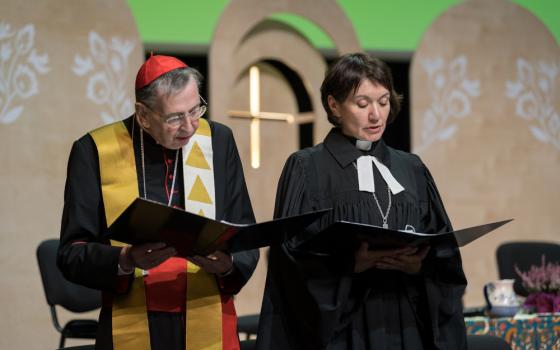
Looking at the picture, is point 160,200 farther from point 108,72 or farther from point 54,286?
point 108,72

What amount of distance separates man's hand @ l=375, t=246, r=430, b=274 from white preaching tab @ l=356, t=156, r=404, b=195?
27 cm

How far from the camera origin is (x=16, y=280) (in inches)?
206

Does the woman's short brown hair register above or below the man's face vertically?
above

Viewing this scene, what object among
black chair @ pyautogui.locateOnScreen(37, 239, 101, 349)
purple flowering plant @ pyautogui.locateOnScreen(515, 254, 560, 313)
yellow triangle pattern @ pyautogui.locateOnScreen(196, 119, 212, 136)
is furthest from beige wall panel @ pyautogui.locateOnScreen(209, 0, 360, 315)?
yellow triangle pattern @ pyautogui.locateOnScreen(196, 119, 212, 136)

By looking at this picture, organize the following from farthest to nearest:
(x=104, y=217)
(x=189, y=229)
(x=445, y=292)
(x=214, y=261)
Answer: (x=445, y=292), (x=104, y=217), (x=214, y=261), (x=189, y=229)

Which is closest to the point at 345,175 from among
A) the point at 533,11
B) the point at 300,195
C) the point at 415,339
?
the point at 300,195

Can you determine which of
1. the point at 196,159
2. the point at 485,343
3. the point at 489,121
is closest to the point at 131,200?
the point at 196,159

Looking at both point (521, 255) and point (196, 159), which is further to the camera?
point (521, 255)

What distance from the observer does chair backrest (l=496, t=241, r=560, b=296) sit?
17.7ft

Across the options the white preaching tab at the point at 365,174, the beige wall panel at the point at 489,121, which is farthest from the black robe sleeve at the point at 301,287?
the beige wall panel at the point at 489,121

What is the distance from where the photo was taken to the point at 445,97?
699cm

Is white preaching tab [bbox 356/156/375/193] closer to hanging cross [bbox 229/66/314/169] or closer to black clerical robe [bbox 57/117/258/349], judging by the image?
black clerical robe [bbox 57/117/258/349]

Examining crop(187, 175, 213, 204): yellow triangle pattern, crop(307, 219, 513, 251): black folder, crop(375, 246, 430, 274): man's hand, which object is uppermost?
crop(187, 175, 213, 204): yellow triangle pattern

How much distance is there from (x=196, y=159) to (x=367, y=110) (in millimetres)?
576
